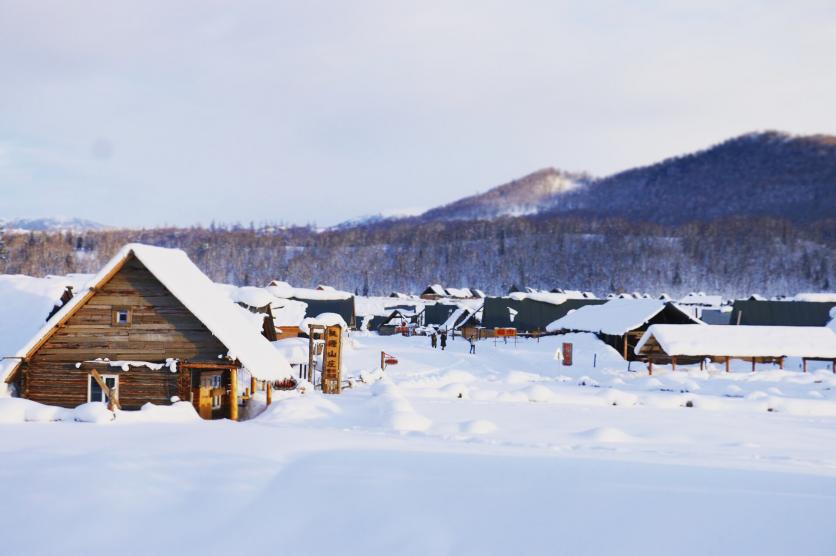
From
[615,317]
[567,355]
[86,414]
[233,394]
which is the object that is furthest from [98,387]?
[615,317]

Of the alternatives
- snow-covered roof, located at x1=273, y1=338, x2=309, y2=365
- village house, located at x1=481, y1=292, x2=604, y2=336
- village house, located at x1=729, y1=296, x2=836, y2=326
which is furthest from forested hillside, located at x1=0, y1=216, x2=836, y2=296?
snow-covered roof, located at x1=273, y1=338, x2=309, y2=365

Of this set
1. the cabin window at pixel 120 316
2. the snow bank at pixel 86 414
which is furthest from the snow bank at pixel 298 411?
the cabin window at pixel 120 316

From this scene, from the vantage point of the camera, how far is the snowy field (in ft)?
28.2

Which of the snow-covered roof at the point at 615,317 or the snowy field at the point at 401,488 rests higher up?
Result: the snow-covered roof at the point at 615,317

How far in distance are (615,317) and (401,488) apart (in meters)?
35.0

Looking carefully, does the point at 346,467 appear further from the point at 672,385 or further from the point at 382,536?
the point at 672,385

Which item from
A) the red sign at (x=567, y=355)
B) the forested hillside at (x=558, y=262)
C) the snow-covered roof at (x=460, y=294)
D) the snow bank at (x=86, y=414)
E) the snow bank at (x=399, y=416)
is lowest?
the red sign at (x=567, y=355)

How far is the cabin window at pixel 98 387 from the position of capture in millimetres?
18156

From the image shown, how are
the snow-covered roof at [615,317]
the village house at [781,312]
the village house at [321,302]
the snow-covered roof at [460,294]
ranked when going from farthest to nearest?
1. the snow-covered roof at [460,294]
2. the village house at [321,302]
3. the village house at [781,312]
4. the snow-covered roof at [615,317]

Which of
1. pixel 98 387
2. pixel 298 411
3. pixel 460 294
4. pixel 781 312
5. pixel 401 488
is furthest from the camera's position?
pixel 460 294

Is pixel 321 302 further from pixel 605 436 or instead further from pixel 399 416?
pixel 605 436

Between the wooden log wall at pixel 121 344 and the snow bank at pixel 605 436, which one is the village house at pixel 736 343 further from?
the wooden log wall at pixel 121 344

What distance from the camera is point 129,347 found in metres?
18.2

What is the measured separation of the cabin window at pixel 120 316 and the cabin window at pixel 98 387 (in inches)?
57.8
